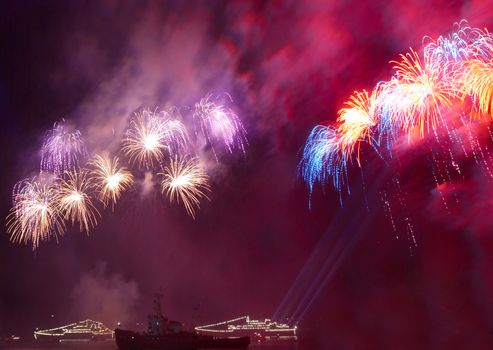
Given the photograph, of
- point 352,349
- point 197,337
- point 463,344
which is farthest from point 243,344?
point 463,344

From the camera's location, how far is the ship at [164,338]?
93.2 metres

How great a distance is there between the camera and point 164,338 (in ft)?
309

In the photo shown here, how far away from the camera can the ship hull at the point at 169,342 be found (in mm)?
93125

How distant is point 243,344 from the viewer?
363 feet

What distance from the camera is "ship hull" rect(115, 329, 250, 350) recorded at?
9312cm

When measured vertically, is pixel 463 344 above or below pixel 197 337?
below

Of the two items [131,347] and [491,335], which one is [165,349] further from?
[491,335]

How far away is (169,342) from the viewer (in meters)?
93.4

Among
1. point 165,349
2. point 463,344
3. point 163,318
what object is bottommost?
point 463,344

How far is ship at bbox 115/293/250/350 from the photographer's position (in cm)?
9325

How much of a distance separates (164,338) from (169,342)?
1.37m

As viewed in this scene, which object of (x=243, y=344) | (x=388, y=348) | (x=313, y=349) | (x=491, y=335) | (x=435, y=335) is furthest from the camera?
(x=243, y=344)

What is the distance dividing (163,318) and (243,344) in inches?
910

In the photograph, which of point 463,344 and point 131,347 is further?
point 131,347
